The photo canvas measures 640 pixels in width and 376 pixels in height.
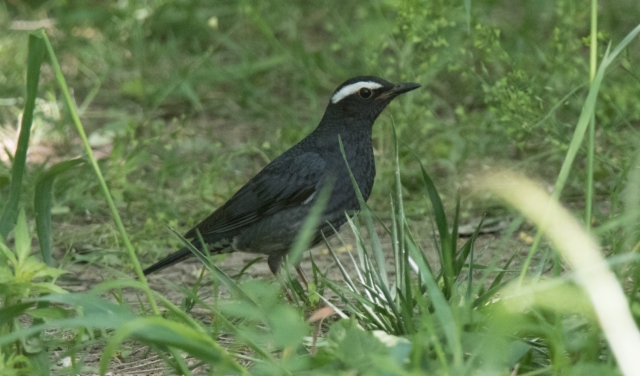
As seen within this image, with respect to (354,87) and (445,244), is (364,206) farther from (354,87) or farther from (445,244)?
(354,87)

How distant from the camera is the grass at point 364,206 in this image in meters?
2.61

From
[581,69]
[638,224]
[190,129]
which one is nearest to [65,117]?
[190,129]

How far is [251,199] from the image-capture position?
4.84 metres

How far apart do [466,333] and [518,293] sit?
0.70 feet

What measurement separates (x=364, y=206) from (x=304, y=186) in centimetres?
136

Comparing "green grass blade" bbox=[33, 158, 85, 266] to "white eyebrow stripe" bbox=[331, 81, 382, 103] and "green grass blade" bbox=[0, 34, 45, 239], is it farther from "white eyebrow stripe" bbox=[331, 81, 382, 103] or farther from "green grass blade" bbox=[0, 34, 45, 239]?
"white eyebrow stripe" bbox=[331, 81, 382, 103]

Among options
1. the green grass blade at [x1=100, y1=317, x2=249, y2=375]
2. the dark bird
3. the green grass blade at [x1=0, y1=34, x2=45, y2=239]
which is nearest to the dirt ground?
the dark bird

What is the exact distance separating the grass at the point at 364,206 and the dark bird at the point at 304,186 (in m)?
0.26

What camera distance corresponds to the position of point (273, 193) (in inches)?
188

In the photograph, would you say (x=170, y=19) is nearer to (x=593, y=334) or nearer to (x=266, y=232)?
(x=266, y=232)

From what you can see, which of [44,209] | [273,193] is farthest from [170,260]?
[44,209]

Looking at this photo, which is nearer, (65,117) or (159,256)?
(159,256)

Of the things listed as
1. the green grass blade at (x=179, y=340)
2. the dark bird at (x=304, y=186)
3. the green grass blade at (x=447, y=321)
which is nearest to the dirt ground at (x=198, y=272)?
the dark bird at (x=304, y=186)

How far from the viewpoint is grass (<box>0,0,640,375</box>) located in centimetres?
261
